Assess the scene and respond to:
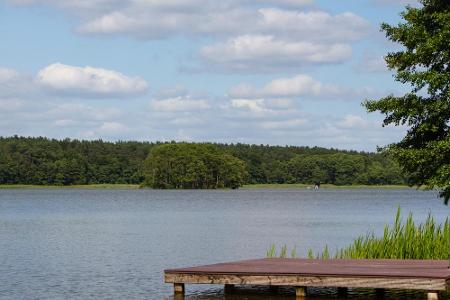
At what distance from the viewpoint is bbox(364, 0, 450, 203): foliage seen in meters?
20.2

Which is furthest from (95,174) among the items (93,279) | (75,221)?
(93,279)

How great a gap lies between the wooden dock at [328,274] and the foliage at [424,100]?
8.01ft

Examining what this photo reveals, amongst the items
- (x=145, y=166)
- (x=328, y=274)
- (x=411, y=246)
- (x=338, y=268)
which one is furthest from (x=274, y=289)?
(x=145, y=166)

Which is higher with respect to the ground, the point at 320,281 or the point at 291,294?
the point at 320,281

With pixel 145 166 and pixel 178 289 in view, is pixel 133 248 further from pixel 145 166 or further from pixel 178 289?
pixel 145 166

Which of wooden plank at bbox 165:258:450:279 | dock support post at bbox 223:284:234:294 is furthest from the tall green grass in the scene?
dock support post at bbox 223:284:234:294

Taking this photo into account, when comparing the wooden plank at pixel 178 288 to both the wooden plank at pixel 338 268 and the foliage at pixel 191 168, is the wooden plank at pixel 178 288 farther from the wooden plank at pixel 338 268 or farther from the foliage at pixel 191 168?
the foliage at pixel 191 168

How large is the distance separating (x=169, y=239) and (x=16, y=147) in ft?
516

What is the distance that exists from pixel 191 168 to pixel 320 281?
154 meters

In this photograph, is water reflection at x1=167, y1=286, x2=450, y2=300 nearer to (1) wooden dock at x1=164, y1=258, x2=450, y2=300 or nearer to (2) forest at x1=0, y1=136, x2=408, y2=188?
(1) wooden dock at x1=164, y1=258, x2=450, y2=300

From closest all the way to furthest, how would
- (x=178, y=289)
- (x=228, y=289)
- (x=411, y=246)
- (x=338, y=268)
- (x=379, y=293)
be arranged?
(x=338, y=268) → (x=379, y=293) → (x=178, y=289) → (x=228, y=289) → (x=411, y=246)

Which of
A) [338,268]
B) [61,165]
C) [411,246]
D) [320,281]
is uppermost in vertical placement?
[61,165]

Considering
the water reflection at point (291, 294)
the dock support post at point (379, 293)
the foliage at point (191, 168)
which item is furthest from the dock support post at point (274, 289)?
the foliage at point (191, 168)

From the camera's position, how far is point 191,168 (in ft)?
568
